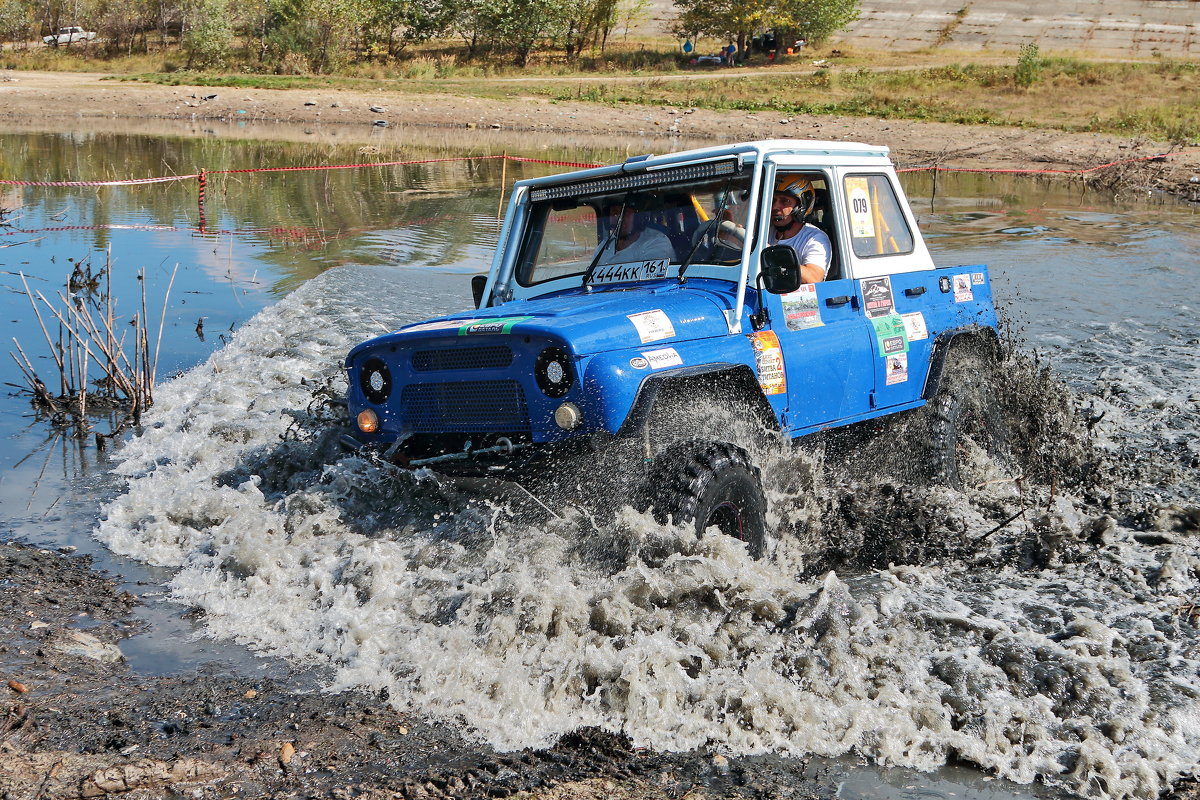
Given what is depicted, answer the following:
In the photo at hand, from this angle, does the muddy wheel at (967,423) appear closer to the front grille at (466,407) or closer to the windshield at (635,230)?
the windshield at (635,230)

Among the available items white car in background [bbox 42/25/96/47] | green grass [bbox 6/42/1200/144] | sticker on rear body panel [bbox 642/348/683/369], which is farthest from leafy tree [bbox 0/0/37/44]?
sticker on rear body panel [bbox 642/348/683/369]

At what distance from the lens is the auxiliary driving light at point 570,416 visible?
16.5 feet

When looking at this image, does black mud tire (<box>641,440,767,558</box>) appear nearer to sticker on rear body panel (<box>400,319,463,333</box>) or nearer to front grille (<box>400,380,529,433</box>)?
front grille (<box>400,380,529,433</box>)

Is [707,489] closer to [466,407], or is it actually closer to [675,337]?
[675,337]

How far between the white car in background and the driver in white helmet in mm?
63551

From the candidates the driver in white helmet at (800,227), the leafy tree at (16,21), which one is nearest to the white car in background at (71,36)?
the leafy tree at (16,21)

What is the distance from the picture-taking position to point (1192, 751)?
4.15m

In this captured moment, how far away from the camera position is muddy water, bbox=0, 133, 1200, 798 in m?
4.27

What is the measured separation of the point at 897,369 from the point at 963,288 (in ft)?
3.80

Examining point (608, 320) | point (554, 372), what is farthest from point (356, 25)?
point (554, 372)

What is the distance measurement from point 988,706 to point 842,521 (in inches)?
83.7

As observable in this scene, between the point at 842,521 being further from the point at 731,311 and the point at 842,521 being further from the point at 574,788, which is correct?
the point at 574,788

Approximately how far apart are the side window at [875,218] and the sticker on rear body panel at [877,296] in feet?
0.59

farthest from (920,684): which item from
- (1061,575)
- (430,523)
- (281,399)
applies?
(281,399)
